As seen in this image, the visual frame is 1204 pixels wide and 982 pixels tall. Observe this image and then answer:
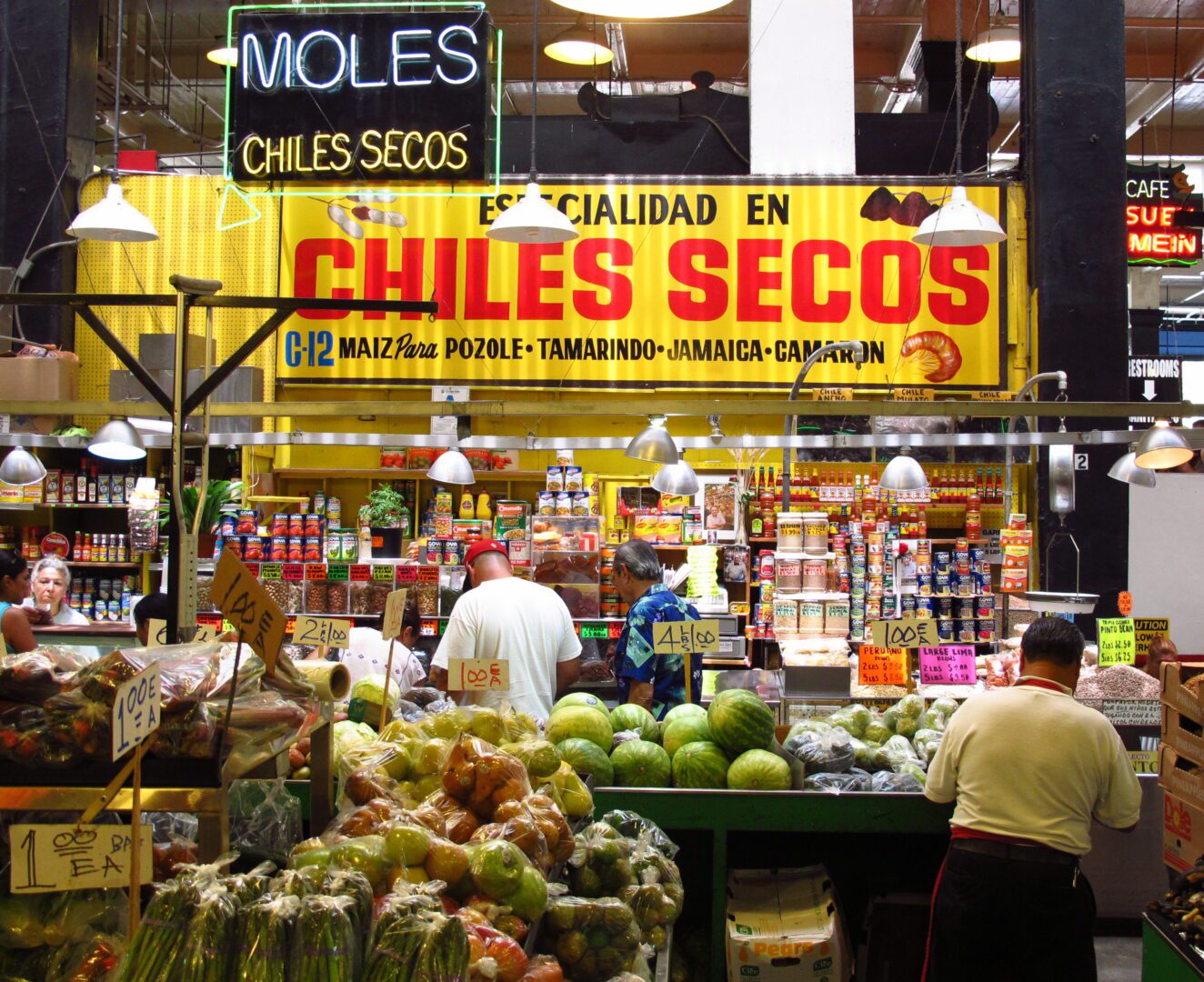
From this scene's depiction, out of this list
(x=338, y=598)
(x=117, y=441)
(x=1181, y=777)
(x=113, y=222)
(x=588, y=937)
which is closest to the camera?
(x=588, y=937)

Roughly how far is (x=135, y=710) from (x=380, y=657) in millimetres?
4318

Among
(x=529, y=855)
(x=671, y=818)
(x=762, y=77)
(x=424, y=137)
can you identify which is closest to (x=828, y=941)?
(x=671, y=818)

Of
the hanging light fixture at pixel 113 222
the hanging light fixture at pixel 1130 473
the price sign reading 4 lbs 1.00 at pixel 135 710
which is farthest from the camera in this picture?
the hanging light fixture at pixel 113 222

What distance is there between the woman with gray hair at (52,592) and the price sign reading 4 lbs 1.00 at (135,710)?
6.43 m

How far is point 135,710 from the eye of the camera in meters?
1.99

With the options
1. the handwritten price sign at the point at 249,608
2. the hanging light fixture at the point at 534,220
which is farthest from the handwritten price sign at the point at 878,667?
the handwritten price sign at the point at 249,608

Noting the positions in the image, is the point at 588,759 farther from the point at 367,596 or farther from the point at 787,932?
the point at 367,596

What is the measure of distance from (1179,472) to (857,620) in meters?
5.08

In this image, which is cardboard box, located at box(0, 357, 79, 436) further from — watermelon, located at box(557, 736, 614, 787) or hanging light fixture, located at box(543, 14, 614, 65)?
watermelon, located at box(557, 736, 614, 787)

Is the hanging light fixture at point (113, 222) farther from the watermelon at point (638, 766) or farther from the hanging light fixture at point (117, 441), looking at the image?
the watermelon at point (638, 766)

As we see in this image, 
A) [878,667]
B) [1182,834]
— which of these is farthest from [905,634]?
[1182,834]

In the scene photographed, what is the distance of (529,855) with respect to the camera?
8.65 ft

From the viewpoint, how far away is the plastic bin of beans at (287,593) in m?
8.98

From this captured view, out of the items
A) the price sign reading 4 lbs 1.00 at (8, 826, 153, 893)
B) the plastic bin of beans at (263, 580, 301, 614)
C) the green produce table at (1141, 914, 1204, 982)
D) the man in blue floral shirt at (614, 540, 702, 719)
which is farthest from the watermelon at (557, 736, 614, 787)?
the plastic bin of beans at (263, 580, 301, 614)
